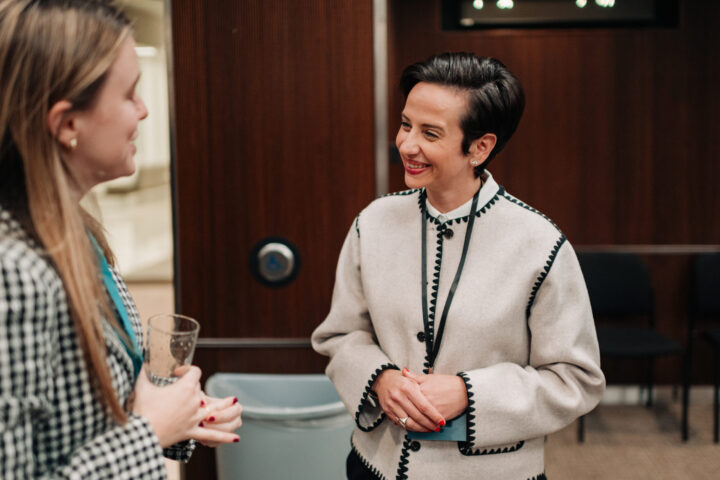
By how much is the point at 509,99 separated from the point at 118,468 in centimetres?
103

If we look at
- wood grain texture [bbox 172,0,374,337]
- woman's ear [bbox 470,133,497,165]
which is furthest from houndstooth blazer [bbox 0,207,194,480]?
wood grain texture [bbox 172,0,374,337]

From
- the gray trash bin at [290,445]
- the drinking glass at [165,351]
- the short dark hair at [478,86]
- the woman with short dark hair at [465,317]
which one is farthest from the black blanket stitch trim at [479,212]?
the gray trash bin at [290,445]

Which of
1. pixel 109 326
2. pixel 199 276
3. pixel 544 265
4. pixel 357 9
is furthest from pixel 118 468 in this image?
pixel 357 9

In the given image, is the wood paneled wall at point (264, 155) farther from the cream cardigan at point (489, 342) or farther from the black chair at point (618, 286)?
the black chair at point (618, 286)

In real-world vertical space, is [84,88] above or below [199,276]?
above

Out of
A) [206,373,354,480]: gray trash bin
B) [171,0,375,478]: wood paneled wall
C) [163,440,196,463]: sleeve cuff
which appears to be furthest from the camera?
[171,0,375,478]: wood paneled wall

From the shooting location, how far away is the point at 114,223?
895cm

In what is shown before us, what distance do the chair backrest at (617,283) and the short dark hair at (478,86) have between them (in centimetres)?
274

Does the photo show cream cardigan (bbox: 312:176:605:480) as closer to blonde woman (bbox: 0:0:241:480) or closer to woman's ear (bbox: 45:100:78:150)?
blonde woman (bbox: 0:0:241:480)

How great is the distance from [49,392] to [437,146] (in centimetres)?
90

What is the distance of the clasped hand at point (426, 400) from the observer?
147 cm

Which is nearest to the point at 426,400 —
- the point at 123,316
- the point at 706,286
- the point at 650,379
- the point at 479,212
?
the point at 479,212

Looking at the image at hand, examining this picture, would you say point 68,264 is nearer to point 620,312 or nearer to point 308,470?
point 308,470

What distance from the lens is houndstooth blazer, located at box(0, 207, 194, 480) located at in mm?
882
